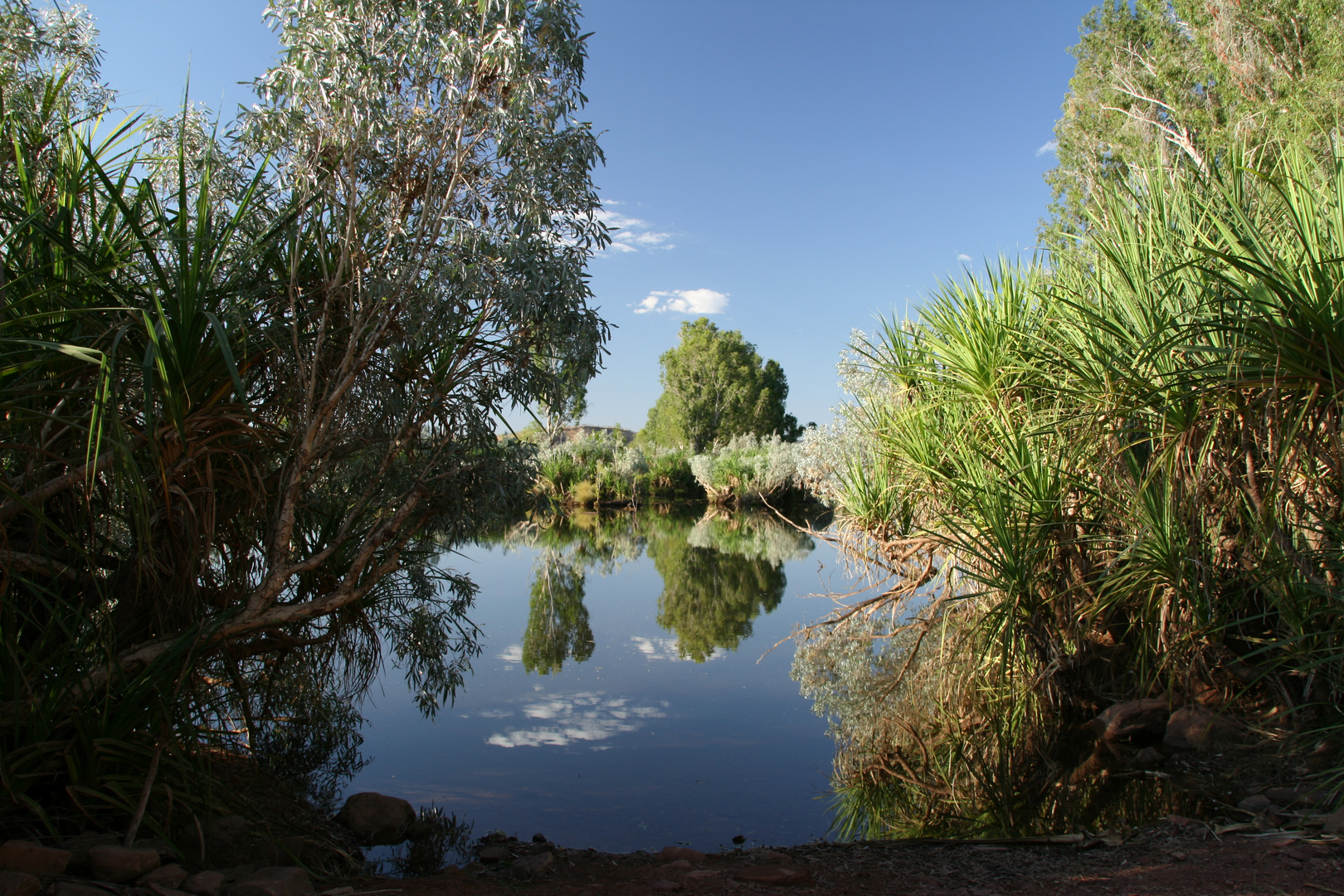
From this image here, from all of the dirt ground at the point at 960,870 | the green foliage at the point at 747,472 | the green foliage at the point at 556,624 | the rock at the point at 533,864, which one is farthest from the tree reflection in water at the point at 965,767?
the green foliage at the point at 747,472

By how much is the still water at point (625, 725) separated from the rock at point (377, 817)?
397 mm

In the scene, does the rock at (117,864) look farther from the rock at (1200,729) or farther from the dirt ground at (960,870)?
the rock at (1200,729)

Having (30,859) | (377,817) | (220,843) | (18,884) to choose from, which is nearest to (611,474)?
(377,817)

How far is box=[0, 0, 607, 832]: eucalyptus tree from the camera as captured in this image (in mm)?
3125

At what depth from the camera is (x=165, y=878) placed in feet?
8.46

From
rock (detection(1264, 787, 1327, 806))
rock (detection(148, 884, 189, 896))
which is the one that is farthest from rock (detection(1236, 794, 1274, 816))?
rock (detection(148, 884, 189, 896))

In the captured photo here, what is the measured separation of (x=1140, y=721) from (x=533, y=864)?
4012 millimetres

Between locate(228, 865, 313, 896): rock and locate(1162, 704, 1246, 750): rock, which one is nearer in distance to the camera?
locate(228, 865, 313, 896): rock

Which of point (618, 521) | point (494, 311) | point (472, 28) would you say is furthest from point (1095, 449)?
point (618, 521)

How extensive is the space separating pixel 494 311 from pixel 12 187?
214 centimetres

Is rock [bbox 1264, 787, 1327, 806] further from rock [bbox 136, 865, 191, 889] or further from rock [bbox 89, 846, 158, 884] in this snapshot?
rock [bbox 89, 846, 158, 884]

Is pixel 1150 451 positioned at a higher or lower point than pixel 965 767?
higher

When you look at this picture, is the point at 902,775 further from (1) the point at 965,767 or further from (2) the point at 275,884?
(2) the point at 275,884

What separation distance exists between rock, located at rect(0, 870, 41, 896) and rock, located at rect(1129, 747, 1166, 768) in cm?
533
